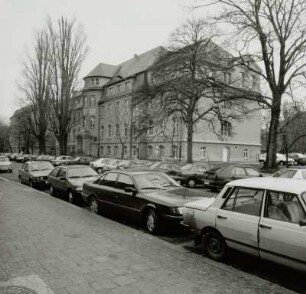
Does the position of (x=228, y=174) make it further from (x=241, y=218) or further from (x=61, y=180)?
(x=241, y=218)

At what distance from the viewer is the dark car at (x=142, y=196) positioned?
27.1 ft

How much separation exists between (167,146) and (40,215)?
1405 inches

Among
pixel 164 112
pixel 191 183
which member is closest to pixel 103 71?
pixel 164 112

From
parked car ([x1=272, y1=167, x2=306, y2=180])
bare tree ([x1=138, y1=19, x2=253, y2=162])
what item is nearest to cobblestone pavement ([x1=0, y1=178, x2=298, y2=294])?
parked car ([x1=272, y1=167, x2=306, y2=180])

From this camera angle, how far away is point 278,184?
5691mm

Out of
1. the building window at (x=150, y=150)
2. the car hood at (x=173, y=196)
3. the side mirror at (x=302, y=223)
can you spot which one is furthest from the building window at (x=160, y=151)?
the side mirror at (x=302, y=223)

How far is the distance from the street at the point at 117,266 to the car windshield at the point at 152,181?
139cm

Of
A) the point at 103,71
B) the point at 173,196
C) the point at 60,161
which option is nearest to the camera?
the point at 173,196

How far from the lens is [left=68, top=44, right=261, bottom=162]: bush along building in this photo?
93.4ft

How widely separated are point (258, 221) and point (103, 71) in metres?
59.8

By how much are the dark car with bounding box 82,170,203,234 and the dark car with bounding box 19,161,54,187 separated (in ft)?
27.4

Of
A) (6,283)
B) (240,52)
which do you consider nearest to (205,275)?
(6,283)

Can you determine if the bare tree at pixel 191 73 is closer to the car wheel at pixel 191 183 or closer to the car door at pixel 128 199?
the car wheel at pixel 191 183

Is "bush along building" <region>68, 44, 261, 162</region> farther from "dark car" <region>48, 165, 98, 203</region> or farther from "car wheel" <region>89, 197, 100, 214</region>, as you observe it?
"car wheel" <region>89, 197, 100, 214</region>
